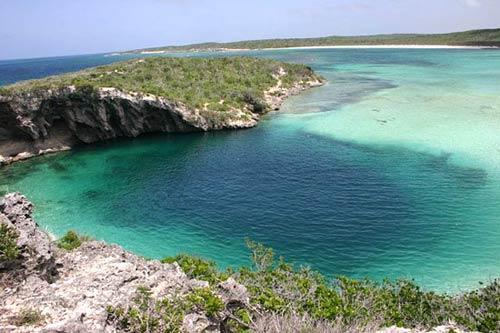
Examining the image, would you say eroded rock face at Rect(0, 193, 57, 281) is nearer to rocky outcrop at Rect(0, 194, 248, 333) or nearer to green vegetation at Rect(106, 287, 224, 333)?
rocky outcrop at Rect(0, 194, 248, 333)

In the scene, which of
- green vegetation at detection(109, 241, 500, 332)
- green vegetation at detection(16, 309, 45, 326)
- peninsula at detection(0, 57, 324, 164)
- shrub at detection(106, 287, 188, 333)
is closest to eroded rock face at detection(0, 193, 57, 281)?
green vegetation at detection(16, 309, 45, 326)

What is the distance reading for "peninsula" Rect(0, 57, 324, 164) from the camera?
55.0 metres

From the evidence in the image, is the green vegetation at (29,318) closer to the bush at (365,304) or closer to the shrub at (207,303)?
the shrub at (207,303)

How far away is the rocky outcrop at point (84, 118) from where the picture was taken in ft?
179

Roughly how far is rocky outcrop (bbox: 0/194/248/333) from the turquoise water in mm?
11756

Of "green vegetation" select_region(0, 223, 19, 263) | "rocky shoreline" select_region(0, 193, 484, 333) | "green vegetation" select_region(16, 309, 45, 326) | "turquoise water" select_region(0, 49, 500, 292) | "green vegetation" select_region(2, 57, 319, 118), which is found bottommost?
"turquoise water" select_region(0, 49, 500, 292)

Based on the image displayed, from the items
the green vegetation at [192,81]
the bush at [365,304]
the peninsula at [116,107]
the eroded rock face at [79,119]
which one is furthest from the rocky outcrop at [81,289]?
the green vegetation at [192,81]

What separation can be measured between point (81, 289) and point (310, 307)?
812cm

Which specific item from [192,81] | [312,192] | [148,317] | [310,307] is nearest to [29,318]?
[148,317]

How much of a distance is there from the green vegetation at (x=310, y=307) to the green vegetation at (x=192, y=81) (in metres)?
47.9

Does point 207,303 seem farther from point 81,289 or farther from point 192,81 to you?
point 192,81

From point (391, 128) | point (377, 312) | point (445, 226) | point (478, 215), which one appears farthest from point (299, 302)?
point (391, 128)

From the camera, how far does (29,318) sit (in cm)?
1155

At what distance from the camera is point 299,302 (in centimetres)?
1509
